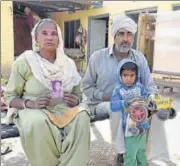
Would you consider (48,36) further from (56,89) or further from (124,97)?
(124,97)

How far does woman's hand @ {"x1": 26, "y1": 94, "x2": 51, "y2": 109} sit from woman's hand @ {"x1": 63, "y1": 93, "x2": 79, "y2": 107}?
130 mm

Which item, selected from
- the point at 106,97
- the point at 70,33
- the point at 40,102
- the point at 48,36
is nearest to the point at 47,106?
the point at 40,102

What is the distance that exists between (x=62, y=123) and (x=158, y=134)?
3.27 feet

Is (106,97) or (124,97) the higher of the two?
(124,97)

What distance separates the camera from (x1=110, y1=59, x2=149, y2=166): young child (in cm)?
245

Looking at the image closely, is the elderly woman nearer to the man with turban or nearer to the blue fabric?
the blue fabric

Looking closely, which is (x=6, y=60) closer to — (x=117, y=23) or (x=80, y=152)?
(x=117, y=23)

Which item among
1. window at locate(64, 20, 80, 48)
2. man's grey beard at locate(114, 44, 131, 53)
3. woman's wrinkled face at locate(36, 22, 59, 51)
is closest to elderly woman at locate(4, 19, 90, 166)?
woman's wrinkled face at locate(36, 22, 59, 51)

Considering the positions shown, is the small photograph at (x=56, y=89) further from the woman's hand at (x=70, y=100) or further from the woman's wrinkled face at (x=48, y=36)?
the woman's wrinkled face at (x=48, y=36)

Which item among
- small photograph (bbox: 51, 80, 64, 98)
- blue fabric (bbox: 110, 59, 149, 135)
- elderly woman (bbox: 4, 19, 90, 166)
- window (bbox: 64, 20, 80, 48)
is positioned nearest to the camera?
elderly woman (bbox: 4, 19, 90, 166)

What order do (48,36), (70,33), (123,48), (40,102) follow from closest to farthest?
(40,102), (48,36), (123,48), (70,33)

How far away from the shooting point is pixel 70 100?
2322 mm

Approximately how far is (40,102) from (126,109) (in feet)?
2.22

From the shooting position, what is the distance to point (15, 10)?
11992mm
